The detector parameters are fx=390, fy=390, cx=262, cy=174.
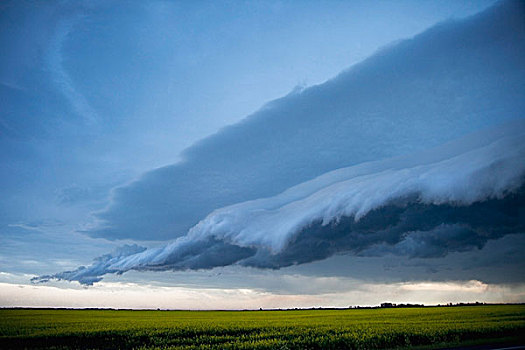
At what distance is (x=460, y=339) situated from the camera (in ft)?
92.9

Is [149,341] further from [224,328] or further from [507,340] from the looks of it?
[507,340]

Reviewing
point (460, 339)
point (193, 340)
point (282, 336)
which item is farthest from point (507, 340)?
point (193, 340)

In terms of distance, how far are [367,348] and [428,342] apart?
566 centimetres

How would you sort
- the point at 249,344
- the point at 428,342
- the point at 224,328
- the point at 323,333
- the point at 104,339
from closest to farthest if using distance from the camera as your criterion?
1. the point at 249,344
2. the point at 428,342
3. the point at 323,333
4. the point at 104,339
5. the point at 224,328

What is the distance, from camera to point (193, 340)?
98.2ft

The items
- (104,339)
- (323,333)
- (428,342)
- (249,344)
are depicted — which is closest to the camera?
(249,344)

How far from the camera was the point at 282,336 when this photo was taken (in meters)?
29.1

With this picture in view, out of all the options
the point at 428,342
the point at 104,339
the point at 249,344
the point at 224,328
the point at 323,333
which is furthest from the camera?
the point at 224,328

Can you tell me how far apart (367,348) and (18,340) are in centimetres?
2736

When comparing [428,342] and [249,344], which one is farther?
[428,342]

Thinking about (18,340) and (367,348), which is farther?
(18,340)

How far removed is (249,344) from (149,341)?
11031 millimetres

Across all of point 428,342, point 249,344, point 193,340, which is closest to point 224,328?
point 193,340

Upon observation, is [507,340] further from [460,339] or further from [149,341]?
[149,341]
